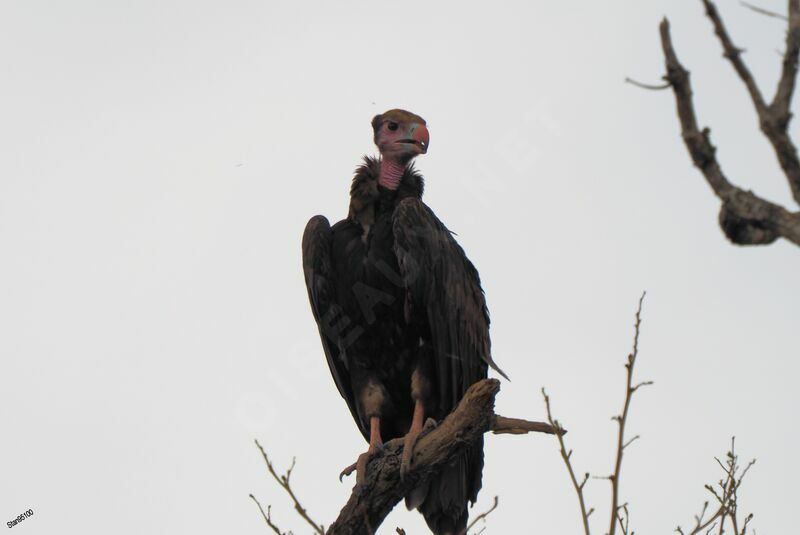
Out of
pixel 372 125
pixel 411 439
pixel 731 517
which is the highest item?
pixel 372 125

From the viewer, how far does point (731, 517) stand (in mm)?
5281

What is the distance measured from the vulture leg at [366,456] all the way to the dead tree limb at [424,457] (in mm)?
79

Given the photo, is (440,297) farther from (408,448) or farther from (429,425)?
(408,448)

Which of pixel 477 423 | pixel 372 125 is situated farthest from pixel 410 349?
pixel 372 125

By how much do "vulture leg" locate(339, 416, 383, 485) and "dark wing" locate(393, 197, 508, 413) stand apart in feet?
1.66

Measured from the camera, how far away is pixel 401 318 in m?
7.25

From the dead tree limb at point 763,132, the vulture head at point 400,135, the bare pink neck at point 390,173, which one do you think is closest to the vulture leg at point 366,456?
the bare pink neck at point 390,173

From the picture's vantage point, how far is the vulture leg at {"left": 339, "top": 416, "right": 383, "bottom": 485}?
6.55m

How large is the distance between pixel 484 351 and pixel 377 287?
0.90m

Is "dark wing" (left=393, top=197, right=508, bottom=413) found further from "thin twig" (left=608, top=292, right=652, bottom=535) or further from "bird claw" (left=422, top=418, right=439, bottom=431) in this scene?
"thin twig" (left=608, top=292, right=652, bottom=535)

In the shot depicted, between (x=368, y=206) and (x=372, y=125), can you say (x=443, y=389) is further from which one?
(x=372, y=125)

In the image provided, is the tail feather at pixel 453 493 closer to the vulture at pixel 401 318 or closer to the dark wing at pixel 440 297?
the vulture at pixel 401 318

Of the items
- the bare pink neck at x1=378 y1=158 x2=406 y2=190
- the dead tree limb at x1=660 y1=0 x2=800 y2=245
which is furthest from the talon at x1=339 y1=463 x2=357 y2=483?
the dead tree limb at x1=660 y1=0 x2=800 y2=245

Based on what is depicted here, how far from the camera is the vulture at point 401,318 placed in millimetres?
7109
